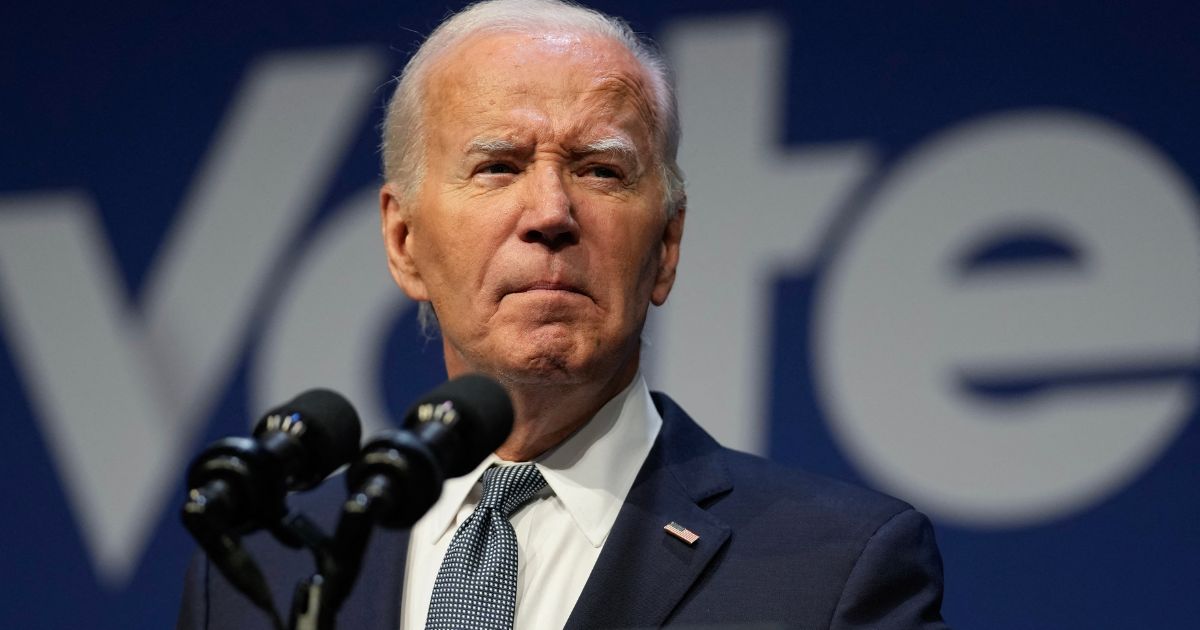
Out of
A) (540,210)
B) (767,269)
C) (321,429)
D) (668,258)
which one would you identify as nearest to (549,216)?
(540,210)

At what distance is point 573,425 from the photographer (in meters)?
2.15

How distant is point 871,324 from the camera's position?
11.0 ft

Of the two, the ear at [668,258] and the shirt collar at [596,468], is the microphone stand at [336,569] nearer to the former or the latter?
the shirt collar at [596,468]

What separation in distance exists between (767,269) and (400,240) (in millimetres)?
1318

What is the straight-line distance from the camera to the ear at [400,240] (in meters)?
2.26

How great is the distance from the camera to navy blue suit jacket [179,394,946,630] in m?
1.93

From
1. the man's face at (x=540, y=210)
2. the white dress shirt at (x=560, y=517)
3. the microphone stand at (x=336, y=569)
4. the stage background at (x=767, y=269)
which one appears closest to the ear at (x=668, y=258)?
the man's face at (x=540, y=210)

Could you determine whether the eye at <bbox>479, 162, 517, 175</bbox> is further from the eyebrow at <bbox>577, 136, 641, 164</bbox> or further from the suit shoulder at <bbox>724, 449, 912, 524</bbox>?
the suit shoulder at <bbox>724, 449, 912, 524</bbox>

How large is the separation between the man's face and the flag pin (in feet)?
0.76

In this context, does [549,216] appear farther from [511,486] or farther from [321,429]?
[321,429]

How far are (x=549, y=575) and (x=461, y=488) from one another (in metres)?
0.21

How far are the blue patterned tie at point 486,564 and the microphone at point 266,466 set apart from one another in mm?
557

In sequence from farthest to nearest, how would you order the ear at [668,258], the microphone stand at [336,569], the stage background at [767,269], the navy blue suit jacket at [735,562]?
the stage background at [767,269] → the ear at [668,258] → the navy blue suit jacket at [735,562] → the microphone stand at [336,569]

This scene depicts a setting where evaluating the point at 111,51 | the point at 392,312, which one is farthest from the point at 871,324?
the point at 111,51
